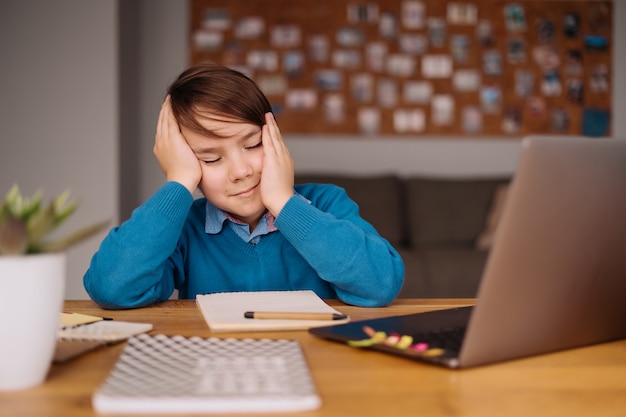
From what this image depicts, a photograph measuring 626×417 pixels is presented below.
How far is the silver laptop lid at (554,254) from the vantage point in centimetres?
62

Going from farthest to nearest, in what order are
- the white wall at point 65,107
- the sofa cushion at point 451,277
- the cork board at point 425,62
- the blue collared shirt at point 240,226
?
the cork board at point 425,62 < the white wall at point 65,107 < the sofa cushion at point 451,277 < the blue collared shirt at point 240,226

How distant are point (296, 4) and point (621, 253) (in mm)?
3397

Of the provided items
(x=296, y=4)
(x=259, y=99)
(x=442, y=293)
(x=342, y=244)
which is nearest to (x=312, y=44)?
(x=296, y=4)

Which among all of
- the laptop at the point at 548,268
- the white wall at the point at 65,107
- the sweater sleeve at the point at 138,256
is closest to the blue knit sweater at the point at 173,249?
the sweater sleeve at the point at 138,256

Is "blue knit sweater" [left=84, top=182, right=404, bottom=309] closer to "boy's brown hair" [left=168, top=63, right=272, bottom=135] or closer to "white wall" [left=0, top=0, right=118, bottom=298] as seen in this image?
"boy's brown hair" [left=168, top=63, right=272, bottom=135]

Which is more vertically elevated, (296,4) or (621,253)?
(296,4)

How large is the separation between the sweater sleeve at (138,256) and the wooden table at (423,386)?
12.5 inches

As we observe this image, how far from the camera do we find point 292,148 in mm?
4012

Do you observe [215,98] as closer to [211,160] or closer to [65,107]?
[211,160]

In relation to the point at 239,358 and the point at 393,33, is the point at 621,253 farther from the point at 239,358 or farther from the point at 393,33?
the point at 393,33

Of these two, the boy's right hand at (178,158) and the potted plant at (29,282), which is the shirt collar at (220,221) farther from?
the potted plant at (29,282)

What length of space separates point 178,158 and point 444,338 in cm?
65

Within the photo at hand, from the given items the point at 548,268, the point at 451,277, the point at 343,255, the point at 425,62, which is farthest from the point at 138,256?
the point at 425,62

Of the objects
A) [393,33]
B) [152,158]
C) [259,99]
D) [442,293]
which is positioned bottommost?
[442,293]
